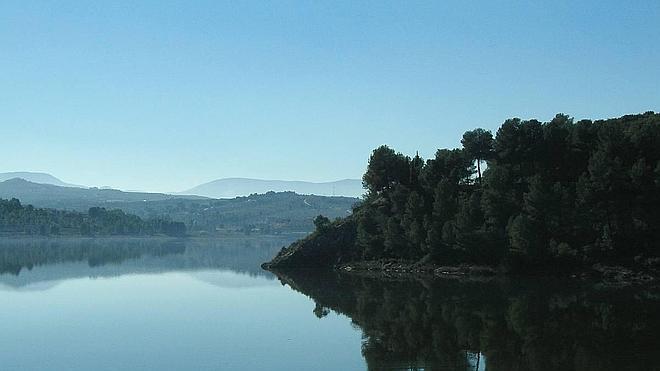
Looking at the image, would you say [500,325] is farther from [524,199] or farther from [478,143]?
[478,143]

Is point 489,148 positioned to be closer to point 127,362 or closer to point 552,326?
point 552,326

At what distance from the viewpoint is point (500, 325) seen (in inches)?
1275

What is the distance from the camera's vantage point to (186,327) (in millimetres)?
34281

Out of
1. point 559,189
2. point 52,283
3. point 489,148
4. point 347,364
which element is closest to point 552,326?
point 347,364

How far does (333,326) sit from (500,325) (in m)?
7.97

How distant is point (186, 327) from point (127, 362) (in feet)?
30.1

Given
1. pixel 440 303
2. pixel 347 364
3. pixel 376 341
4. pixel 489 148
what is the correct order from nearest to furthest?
pixel 347 364 < pixel 376 341 < pixel 440 303 < pixel 489 148

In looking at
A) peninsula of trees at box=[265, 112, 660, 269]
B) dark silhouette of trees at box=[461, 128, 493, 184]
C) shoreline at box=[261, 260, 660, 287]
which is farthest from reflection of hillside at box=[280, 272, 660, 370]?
dark silhouette of trees at box=[461, 128, 493, 184]

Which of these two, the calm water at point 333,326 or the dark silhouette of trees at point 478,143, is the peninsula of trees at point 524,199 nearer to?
the dark silhouette of trees at point 478,143

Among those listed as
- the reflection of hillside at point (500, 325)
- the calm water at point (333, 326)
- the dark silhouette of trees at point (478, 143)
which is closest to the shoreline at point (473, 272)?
the calm water at point (333, 326)

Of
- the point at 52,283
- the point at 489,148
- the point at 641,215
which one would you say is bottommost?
the point at 52,283

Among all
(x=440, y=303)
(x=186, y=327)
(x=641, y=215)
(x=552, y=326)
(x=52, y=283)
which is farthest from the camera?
(x=52, y=283)

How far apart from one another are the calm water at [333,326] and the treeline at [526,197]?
773 cm

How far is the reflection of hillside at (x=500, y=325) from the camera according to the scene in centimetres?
2395
